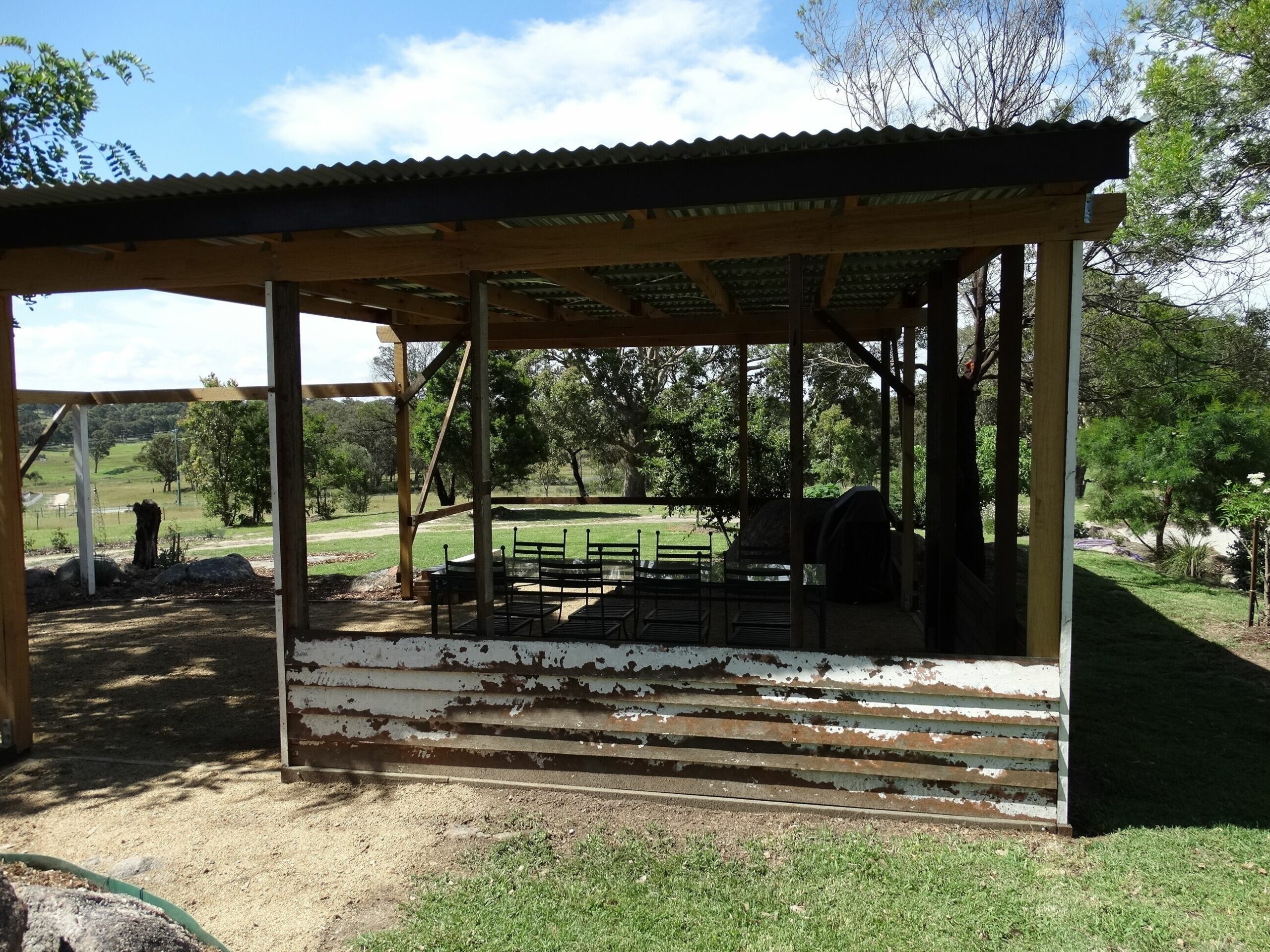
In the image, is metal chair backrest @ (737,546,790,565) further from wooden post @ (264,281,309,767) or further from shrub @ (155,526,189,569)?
shrub @ (155,526,189,569)

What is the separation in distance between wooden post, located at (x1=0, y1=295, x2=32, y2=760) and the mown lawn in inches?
134

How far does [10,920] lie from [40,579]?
12435mm

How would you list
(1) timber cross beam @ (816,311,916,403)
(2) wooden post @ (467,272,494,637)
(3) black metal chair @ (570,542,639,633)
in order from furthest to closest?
(1) timber cross beam @ (816,311,916,403) → (3) black metal chair @ (570,542,639,633) → (2) wooden post @ (467,272,494,637)

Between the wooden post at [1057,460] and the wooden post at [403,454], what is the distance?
6985 millimetres

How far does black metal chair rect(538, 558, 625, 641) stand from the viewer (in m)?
6.78

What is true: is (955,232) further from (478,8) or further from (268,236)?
(478,8)

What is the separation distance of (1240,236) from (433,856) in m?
16.0

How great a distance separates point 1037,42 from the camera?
1497 cm

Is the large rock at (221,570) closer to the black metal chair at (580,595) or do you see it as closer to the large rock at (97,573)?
the large rock at (97,573)

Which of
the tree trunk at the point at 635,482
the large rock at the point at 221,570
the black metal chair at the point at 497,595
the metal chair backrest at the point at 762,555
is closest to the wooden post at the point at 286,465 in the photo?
the black metal chair at the point at 497,595

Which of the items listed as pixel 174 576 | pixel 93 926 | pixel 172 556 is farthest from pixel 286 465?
pixel 172 556

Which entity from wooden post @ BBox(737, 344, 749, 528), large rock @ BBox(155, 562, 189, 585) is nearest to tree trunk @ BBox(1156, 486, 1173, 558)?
wooden post @ BBox(737, 344, 749, 528)

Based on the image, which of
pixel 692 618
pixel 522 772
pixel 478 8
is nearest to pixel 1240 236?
pixel 692 618

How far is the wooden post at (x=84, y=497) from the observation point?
11.2 metres
